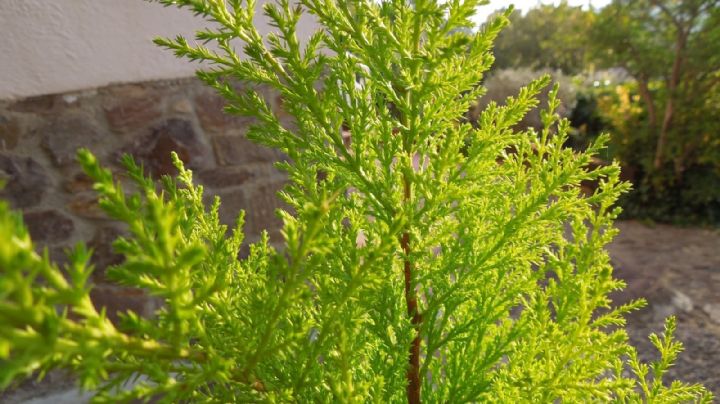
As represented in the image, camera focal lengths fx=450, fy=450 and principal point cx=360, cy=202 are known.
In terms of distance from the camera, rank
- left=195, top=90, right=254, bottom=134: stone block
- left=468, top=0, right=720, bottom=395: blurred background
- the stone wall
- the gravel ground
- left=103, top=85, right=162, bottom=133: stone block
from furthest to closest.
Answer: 1. left=468, top=0, right=720, bottom=395: blurred background
2. the gravel ground
3. left=195, top=90, right=254, bottom=134: stone block
4. left=103, top=85, right=162, bottom=133: stone block
5. the stone wall

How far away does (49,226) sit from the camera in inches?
88.7

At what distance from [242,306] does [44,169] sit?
180 cm

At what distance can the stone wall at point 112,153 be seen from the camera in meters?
2.17

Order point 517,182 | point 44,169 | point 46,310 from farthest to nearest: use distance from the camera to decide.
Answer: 1. point 44,169
2. point 517,182
3. point 46,310

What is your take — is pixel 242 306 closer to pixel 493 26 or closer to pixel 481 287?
pixel 481 287

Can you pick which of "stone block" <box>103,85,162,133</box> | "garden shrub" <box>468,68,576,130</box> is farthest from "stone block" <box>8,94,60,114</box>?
"garden shrub" <box>468,68,576,130</box>

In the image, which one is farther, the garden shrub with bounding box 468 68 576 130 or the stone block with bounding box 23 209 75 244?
the garden shrub with bounding box 468 68 576 130

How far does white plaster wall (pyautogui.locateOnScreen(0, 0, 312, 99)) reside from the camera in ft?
6.70

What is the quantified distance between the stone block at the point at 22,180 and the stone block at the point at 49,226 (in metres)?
0.07

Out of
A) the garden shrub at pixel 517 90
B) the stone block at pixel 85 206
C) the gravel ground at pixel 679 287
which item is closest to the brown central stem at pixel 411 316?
the stone block at pixel 85 206

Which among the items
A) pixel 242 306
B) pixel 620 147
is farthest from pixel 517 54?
pixel 242 306

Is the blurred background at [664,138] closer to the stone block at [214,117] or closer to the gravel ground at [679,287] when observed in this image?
the gravel ground at [679,287]

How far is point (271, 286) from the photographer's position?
0.73 meters

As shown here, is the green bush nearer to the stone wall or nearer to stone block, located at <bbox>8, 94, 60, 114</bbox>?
the stone wall
